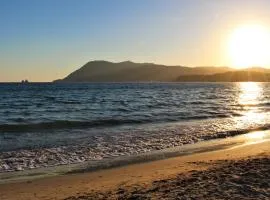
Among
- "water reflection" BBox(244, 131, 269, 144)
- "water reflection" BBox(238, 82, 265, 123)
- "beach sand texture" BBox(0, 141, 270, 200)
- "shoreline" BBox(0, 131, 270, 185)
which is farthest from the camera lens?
"water reflection" BBox(238, 82, 265, 123)

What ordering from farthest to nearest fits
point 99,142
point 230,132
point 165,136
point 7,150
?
point 230,132
point 165,136
point 99,142
point 7,150

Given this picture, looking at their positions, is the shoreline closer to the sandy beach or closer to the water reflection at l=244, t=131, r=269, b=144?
the water reflection at l=244, t=131, r=269, b=144

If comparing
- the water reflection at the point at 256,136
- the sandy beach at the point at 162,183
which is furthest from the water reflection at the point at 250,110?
the sandy beach at the point at 162,183

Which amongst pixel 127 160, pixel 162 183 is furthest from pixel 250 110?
pixel 162 183

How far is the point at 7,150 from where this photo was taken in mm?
17125

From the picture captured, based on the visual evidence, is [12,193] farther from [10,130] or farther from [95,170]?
[10,130]

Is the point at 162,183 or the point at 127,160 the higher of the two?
the point at 162,183

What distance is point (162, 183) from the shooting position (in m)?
10.4

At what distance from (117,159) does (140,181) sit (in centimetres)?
428

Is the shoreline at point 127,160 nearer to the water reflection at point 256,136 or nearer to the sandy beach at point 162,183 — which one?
the water reflection at point 256,136

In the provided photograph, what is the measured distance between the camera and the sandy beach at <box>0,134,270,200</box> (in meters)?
9.25

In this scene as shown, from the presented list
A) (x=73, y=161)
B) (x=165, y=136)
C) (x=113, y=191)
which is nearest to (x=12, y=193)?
(x=113, y=191)

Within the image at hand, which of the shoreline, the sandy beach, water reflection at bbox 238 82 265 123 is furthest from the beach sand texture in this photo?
water reflection at bbox 238 82 265 123

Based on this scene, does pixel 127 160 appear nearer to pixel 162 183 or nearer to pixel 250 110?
pixel 162 183
